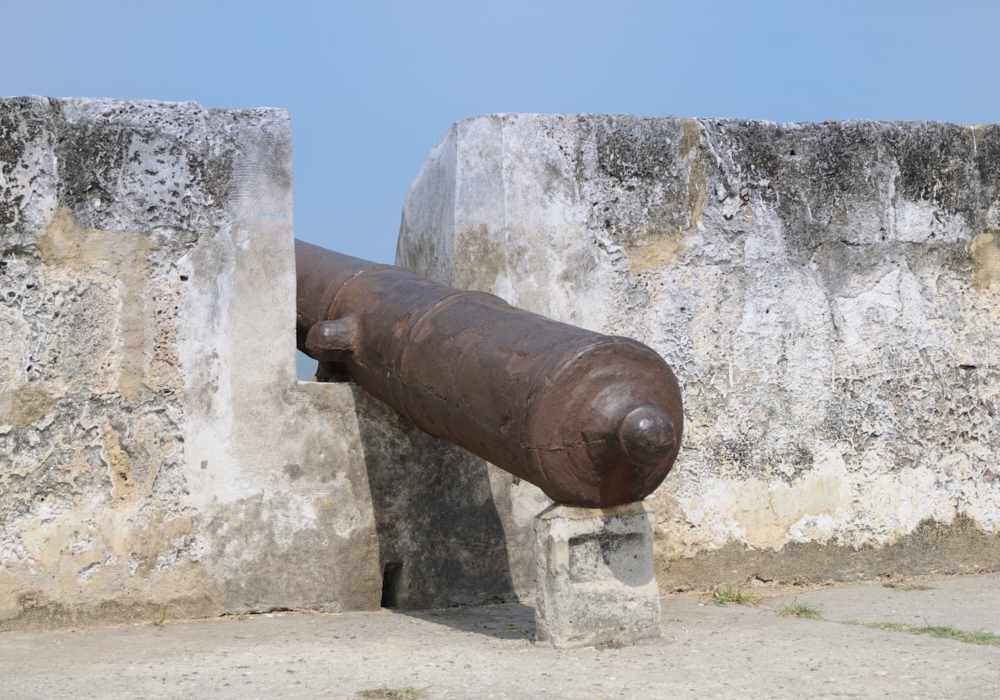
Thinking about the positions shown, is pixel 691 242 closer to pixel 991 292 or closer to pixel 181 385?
pixel 991 292

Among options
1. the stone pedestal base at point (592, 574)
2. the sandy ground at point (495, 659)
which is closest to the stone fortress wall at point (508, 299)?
the sandy ground at point (495, 659)

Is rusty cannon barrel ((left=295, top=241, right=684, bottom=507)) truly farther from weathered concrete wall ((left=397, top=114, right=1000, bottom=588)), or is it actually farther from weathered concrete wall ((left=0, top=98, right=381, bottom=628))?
weathered concrete wall ((left=397, top=114, right=1000, bottom=588))

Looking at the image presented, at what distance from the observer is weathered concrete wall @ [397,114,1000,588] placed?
4473 mm

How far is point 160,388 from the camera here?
3.93 metres

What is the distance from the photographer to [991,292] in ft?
16.2

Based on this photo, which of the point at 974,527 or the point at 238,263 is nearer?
the point at 238,263

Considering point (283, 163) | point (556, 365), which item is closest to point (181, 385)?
point (283, 163)

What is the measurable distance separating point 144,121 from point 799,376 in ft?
9.75

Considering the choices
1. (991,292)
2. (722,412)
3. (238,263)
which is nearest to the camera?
(238,263)

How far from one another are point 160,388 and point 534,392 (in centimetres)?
161

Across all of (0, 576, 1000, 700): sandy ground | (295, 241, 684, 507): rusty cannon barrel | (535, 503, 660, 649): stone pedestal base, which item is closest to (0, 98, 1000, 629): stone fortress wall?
(0, 576, 1000, 700): sandy ground

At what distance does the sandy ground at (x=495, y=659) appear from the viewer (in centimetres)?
292

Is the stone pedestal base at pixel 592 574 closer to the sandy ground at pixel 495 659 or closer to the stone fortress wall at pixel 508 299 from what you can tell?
the sandy ground at pixel 495 659

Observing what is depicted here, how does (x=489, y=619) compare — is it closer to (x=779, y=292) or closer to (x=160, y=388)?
(x=160, y=388)
